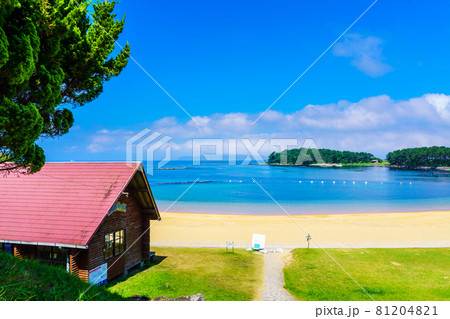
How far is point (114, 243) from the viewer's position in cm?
1305

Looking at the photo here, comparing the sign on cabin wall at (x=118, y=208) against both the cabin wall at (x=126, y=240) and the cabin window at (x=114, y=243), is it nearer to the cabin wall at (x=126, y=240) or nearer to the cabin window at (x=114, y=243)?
the cabin wall at (x=126, y=240)

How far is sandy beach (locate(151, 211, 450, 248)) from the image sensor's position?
23031mm

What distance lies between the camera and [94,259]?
11.6m

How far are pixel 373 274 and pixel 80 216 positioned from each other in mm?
14796

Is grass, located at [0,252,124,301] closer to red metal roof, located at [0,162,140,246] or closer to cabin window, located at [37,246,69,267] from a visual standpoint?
red metal roof, located at [0,162,140,246]

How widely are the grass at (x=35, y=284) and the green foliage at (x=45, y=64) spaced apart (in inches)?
94.8

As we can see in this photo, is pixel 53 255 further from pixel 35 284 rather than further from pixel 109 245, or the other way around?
pixel 35 284

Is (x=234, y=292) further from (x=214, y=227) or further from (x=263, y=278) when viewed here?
(x=214, y=227)

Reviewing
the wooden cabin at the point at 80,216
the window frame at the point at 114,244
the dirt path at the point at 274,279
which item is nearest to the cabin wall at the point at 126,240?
the wooden cabin at the point at 80,216

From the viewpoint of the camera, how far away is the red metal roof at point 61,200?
36.9 feet

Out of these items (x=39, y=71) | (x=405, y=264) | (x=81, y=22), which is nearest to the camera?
(x=39, y=71)
